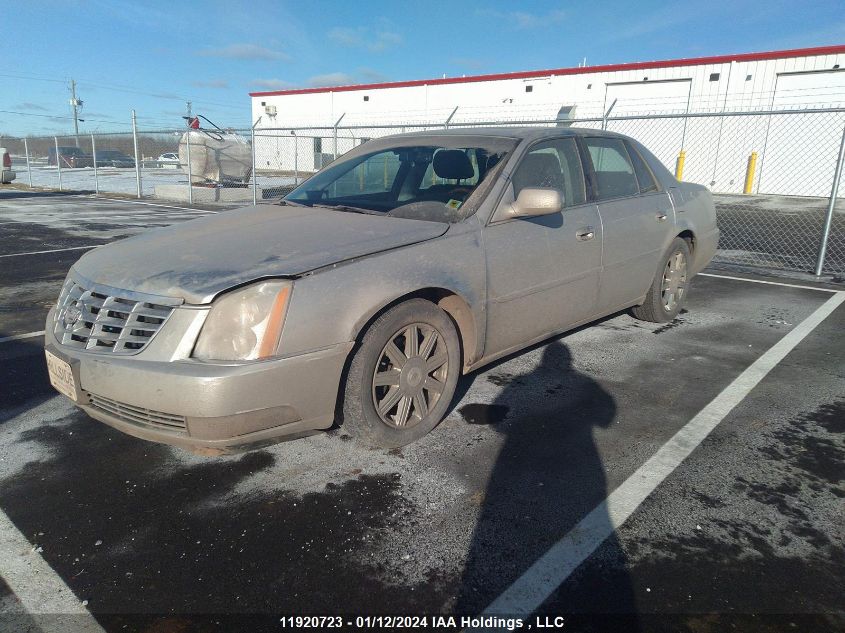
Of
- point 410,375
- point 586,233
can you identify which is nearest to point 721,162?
point 586,233

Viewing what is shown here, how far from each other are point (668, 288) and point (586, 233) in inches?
68.0

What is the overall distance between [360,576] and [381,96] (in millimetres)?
34061

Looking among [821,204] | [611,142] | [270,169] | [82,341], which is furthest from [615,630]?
[270,169]

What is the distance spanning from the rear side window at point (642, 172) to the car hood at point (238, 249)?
7.88ft

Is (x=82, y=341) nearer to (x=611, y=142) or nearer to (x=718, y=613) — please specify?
(x=718, y=613)

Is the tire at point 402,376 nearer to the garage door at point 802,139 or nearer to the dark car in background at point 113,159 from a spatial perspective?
the garage door at point 802,139

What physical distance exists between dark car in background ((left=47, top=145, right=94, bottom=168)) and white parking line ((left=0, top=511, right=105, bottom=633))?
38.3 meters

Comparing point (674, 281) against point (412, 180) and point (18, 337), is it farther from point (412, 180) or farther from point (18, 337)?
point (18, 337)

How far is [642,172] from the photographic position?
198 inches

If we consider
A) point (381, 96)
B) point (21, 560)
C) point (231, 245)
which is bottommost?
point (21, 560)

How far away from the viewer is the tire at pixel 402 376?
2908 millimetres

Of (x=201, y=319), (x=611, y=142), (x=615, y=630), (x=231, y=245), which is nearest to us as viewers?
(x=615, y=630)

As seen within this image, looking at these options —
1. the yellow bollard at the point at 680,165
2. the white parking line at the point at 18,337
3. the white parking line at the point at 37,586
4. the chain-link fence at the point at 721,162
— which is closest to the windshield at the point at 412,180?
the white parking line at the point at 37,586

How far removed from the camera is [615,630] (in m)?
1.98
